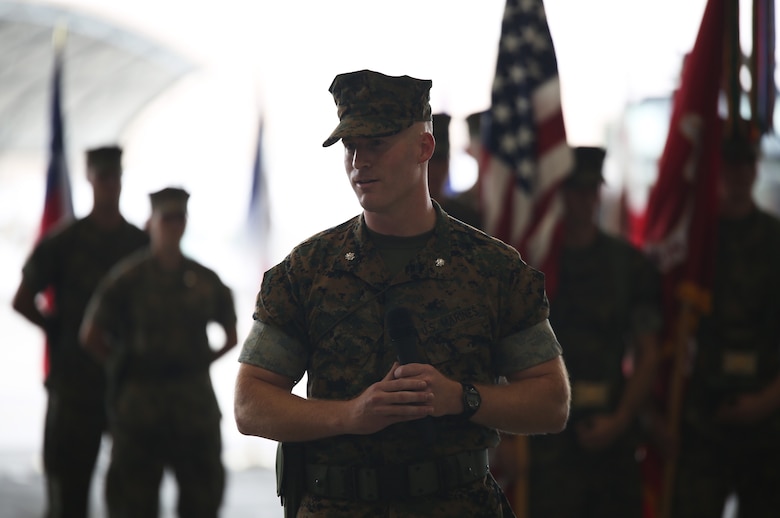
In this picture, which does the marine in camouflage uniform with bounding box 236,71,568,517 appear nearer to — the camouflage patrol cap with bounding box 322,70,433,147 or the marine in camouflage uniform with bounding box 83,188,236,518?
the camouflage patrol cap with bounding box 322,70,433,147

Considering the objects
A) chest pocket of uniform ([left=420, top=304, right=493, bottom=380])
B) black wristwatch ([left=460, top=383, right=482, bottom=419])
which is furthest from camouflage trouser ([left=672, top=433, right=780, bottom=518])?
black wristwatch ([left=460, top=383, right=482, bottom=419])

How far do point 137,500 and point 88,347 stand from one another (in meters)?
0.79

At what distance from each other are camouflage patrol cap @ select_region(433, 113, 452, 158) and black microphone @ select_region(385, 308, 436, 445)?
211 cm

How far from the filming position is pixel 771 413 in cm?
441

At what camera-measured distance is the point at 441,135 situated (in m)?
4.36

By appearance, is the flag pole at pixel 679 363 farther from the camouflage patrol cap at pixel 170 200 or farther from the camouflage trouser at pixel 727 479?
the camouflage patrol cap at pixel 170 200

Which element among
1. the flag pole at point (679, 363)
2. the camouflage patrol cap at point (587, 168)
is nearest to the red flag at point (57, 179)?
the camouflage patrol cap at point (587, 168)

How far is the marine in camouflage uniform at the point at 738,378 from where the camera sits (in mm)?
4402

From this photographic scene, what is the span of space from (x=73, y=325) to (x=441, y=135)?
252 cm

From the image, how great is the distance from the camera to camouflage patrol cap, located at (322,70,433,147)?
2.33 meters

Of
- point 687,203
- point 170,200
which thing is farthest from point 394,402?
point 170,200

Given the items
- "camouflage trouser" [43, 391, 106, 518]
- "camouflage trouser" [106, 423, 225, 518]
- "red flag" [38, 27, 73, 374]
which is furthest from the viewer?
"red flag" [38, 27, 73, 374]

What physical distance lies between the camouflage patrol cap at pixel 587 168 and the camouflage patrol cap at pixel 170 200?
6.56 ft

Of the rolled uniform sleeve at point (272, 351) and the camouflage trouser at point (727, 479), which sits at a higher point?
the rolled uniform sleeve at point (272, 351)
